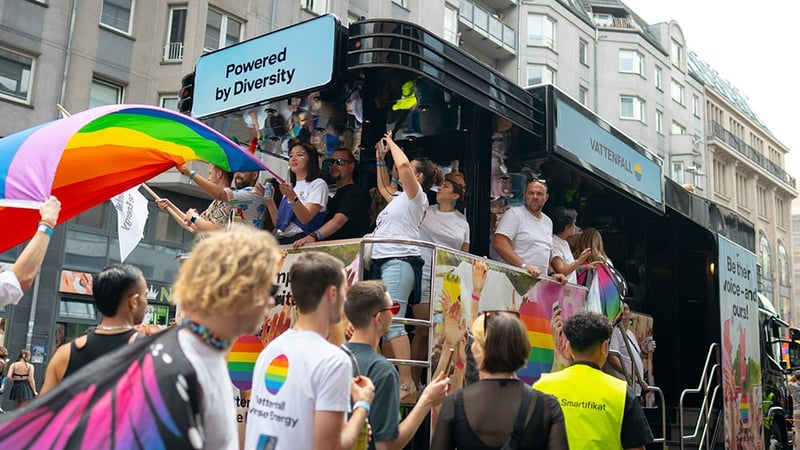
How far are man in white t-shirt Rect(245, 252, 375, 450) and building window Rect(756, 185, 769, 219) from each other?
62966mm

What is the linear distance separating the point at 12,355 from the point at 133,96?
26.7ft

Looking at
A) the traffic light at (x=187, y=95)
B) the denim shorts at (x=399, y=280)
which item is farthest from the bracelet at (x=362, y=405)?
the traffic light at (x=187, y=95)

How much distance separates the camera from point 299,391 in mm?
2877

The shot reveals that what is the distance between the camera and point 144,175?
5.88 meters

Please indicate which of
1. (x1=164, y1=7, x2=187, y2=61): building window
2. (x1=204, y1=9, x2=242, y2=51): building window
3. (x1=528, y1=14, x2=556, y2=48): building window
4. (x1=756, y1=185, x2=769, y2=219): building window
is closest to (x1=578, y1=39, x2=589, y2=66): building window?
(x1=528, y1=14, x2=556, y2=48): building window

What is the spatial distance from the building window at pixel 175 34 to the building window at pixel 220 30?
30.2 inches

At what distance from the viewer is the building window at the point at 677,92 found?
48.3 metres

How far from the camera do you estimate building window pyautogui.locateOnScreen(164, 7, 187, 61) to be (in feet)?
76.0

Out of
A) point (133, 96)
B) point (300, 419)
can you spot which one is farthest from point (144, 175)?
point (133, 96)

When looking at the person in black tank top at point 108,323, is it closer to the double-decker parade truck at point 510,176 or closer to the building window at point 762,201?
the double-decker parade truck at point 510,176

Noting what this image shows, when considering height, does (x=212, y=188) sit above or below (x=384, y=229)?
above

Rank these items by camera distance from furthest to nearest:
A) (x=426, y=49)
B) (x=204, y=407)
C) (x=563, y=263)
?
(x=563, y=263) < (x=426, y=49) < (x=204, y=407)

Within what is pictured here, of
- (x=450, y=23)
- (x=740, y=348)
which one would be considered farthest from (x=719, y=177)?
(x=740, y=348)

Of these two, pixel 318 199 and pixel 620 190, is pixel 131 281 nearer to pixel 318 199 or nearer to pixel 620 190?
pixel 318 199
